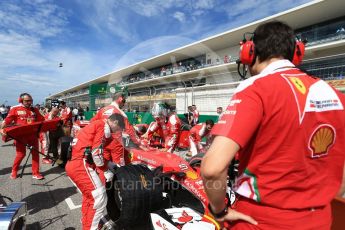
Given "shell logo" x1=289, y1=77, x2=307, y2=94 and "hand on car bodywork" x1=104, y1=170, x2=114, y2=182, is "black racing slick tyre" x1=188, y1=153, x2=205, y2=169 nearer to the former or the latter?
"hand on car bodywork" x1=104, y1=170, x2=114, y2=182

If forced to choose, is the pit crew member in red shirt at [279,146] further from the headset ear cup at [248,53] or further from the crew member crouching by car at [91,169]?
the crew member crouching by car at [91,169]

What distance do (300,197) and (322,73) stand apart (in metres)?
17.8

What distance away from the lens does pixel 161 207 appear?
9.11ft

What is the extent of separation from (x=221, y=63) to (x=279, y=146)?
31608 millimetres

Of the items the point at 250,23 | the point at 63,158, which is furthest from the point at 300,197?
the point at 250,23

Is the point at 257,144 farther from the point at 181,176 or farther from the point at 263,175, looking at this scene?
the point at 181,176

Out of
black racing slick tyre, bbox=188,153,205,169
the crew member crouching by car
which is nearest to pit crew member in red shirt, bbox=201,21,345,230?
the crew member crouching by car

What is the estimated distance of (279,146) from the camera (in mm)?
1110

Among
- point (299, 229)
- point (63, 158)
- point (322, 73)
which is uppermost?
point (322, 73)

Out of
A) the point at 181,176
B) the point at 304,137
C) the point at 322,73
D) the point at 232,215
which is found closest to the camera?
the point at 304,137

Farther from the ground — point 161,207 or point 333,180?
point 333,180

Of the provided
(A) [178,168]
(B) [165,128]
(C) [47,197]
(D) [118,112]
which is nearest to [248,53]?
(A) [178,168]

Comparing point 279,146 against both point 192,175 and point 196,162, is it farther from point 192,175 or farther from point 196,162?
point 196,162

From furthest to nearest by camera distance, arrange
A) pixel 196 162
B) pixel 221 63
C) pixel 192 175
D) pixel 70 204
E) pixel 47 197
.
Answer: pixel 221 63 → pixel 47 197 → pixel 70 204 → pixel 196 162 → pixel 192 175
